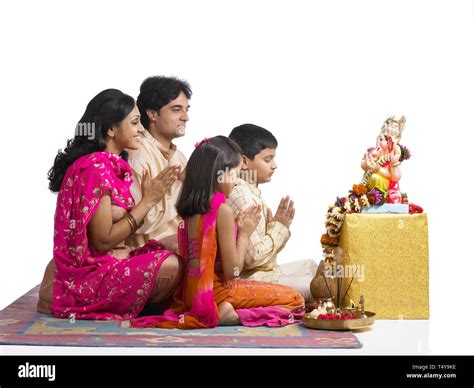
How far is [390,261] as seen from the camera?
867cm

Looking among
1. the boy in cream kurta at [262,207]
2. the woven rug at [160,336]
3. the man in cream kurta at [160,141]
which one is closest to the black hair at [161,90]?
the man in cream kurta at [160,141]

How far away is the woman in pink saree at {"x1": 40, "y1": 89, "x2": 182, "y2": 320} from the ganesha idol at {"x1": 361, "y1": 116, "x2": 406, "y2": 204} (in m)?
1.51

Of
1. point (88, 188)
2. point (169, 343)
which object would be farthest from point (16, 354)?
point (88, 188)

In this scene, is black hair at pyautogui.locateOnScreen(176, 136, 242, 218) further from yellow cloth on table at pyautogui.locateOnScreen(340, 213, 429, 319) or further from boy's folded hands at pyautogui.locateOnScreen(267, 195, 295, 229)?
yellow cloth on table at pyautogui.locateOnScreen(340, 213, 429, 319)

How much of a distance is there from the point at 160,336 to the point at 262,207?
1.58 metres

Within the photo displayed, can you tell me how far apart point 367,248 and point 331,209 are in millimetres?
415

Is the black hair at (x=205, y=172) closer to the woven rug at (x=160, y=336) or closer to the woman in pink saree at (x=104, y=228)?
the woman in pink saree at (x=104, y=228)

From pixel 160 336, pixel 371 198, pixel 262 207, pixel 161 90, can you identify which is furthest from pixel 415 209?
pixel 161 90

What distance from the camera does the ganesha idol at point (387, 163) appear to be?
8.76 meters

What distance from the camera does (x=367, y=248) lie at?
341 inches

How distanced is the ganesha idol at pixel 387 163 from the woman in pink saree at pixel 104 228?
59.6 inches

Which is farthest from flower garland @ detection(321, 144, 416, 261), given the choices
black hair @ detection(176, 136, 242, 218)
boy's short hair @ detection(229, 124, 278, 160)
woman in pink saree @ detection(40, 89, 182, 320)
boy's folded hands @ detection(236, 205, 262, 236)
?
woman in pink saree @ detection(40, 89, 182, 320)

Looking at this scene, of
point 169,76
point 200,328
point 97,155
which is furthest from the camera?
point 169,76
